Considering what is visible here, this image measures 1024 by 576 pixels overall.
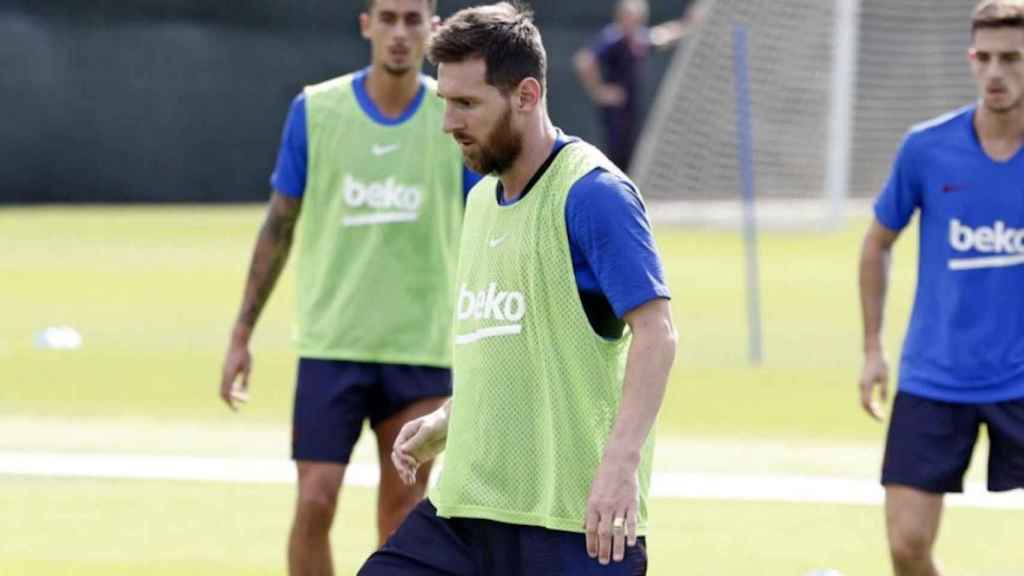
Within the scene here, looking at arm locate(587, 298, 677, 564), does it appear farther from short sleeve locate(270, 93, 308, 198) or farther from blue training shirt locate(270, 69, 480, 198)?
short sleeve locate(270, 93, 308, 198)

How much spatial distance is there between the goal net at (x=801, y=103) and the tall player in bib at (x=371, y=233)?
15630 mm

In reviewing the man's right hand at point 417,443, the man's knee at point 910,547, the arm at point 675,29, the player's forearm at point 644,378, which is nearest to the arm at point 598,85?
the arm at point 675,29

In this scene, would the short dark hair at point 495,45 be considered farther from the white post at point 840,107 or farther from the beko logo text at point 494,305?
the white post at point 840,107

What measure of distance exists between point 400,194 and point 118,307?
1141 centimetres

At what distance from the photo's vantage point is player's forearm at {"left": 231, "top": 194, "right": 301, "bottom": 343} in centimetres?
730

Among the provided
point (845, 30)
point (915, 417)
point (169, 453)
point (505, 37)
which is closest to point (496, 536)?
point (505, 37)

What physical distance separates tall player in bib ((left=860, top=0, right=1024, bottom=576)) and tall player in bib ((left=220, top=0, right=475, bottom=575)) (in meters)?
1.54

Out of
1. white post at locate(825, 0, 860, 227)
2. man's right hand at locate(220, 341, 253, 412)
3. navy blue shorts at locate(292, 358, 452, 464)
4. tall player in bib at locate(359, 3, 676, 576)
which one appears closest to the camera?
tall player in bib at locate(359, 3, 676, 576)

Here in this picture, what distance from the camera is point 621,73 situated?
26.4 meters

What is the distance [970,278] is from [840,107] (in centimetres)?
1617

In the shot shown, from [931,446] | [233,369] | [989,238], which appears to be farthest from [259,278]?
[989,238]

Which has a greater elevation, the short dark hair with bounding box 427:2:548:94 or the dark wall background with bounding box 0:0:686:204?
the short dark hair with bounding box 427:2:548:94

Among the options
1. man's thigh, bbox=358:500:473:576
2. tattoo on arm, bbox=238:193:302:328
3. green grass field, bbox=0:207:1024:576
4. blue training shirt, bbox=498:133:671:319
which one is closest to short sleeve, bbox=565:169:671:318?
blue training shirt, bbox=498:133:671:319

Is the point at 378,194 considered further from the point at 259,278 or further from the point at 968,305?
the point at 968,305
